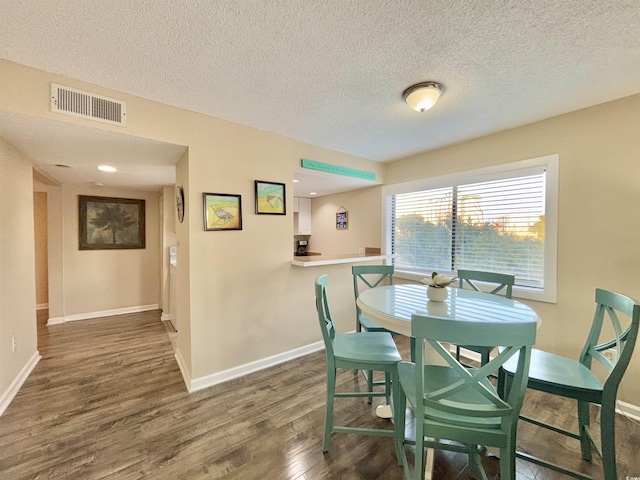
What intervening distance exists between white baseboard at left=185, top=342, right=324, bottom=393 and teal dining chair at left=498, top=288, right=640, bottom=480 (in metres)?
1.85

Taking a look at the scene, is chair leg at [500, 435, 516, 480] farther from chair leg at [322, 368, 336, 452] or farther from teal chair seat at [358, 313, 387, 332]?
teal chair seat at [358, 313, 387, 332]

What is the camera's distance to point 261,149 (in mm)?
2555

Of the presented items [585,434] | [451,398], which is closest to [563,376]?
[585,434]

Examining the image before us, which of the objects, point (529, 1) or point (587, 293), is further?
point (587, 293)

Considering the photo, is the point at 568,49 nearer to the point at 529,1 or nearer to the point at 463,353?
the point at 529,1

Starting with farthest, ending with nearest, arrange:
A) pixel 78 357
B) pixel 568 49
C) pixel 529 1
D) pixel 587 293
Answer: pixel 78 357, pixel 587 293, pixel 568 49, pixel 529 1

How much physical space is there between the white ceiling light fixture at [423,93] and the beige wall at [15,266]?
308cm

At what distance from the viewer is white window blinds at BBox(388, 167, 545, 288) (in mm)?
2455

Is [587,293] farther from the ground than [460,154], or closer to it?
closer to it

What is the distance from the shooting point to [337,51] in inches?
57.6

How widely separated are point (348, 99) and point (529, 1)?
1104 millimetres

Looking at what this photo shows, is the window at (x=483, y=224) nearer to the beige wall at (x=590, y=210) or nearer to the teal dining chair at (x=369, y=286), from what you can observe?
the beige wall at (x=590, y=210)

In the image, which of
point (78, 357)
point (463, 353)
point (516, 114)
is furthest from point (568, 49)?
point (78, 357)

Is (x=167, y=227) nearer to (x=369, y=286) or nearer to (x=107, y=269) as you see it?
(x=107, y=269)
